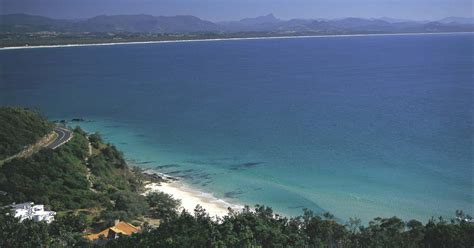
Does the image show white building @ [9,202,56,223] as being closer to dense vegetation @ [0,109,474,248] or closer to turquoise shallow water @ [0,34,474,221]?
dense vegetation @ [0,109,474,248]

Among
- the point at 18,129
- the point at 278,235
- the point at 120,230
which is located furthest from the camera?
the point at 18,129

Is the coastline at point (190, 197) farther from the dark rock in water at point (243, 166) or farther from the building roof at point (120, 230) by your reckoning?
the building roof at point (120, 230)

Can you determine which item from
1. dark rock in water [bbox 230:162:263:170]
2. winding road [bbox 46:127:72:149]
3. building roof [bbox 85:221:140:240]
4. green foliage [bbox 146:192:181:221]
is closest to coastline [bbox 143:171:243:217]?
green foliage [bbox 146:192:181:221]

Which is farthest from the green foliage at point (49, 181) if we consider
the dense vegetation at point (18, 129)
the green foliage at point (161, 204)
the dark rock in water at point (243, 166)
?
A: the dark rock in water at point (243, 166)

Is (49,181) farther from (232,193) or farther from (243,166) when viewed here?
(243,166)

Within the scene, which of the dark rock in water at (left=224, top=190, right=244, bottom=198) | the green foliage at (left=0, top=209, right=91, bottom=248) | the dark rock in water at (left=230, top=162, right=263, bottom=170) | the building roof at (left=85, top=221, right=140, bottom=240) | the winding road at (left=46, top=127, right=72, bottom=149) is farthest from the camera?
the dark rock in water at (left=230, top=162, right=263, bottom=170)

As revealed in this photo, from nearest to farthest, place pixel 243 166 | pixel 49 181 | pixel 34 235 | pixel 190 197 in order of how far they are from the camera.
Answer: pixel 34 235
pixel 49 181
pixel 190 197
pixel 243 166

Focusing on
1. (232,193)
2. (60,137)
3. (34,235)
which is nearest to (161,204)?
(232,193)
